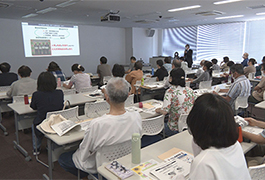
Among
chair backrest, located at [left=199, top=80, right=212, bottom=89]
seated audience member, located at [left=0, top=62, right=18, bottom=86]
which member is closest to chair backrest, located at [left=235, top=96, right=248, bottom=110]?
chair backrest, located at [left=199, top=80, right=212, bottom=89]

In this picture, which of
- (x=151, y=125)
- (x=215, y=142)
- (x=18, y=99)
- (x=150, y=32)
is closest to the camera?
(x=215, y=142)

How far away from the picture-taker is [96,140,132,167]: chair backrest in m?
1.81

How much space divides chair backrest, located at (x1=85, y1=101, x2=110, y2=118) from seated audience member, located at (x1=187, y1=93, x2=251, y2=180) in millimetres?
2007

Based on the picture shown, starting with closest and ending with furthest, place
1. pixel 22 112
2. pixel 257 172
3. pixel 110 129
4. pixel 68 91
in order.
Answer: pixel 257 172 < pixel 110 129 < pixel 22 112 < pixel 68 91

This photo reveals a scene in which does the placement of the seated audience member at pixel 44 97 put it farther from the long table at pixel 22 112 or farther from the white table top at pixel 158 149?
the white table top at pixel 158 149

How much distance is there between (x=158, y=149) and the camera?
6.04 feet

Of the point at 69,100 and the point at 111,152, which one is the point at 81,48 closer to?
the point at 69,100

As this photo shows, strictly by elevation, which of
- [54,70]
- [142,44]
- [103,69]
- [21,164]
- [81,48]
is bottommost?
[21,164]

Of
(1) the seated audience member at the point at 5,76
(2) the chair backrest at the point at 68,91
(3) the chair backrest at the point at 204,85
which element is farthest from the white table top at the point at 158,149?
(1) the seated audience member at the point at 5,76

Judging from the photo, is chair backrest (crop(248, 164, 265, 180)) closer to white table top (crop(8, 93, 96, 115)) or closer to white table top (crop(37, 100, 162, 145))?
white table top (crop(37, 100, 162, 145))

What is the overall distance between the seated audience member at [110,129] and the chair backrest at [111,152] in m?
0.04

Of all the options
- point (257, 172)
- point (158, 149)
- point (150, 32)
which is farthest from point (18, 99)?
point (150, 32)

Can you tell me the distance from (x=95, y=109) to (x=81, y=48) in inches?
356

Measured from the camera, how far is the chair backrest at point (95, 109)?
2932mm
